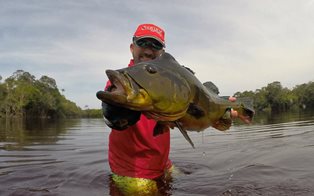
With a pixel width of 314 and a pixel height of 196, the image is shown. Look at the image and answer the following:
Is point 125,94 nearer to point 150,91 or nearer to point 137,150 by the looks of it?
point 150,91

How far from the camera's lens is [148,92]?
306cm

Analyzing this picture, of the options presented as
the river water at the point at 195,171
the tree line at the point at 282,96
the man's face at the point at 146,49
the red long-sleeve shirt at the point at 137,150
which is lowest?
the river water at the point at 195,171

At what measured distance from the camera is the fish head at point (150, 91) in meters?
2.93

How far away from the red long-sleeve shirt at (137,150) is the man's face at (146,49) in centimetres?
18

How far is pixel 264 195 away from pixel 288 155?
4.61 m

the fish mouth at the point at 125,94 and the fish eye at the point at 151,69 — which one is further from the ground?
the fish eye at the point at 151,69

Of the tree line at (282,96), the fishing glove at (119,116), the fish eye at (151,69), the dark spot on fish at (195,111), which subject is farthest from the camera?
the tree line at (282,96)

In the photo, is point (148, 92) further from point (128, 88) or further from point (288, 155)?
point (288, 155)

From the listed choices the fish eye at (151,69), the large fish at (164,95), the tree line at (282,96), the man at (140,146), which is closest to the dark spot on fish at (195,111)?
the large fish at (164,95)

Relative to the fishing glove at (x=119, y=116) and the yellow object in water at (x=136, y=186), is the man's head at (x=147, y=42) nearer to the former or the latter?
the fishing glove at (x=119, y=116)

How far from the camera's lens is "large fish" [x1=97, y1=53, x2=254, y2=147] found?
2.97 m

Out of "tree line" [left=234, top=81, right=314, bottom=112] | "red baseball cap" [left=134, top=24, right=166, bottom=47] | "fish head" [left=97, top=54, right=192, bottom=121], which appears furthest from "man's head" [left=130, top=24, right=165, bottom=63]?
"tree line" [left=234, top=81, right=314, bottom=112]

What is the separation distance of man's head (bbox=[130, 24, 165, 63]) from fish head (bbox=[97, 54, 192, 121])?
213 centimetres

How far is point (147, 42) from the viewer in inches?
219
